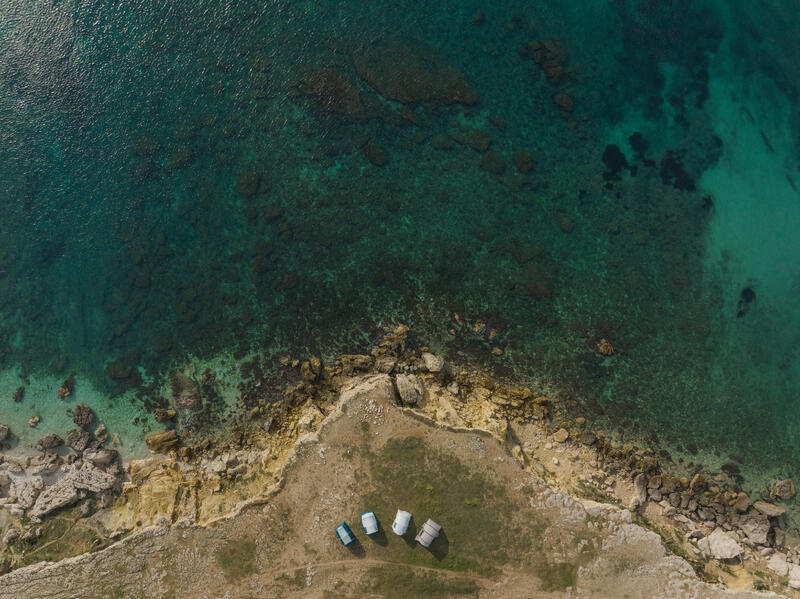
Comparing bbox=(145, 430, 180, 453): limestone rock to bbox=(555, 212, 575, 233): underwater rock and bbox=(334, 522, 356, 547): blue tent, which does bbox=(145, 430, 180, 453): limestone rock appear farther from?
bbox=(555, 212, 575, 233): underwater rock

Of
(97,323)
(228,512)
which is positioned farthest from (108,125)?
(228,512)

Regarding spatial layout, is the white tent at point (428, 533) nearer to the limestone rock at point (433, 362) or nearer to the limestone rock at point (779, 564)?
the limestone rock at point (433, 362)

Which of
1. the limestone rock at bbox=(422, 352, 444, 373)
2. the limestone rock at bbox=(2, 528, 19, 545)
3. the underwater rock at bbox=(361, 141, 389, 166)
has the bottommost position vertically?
the limestone rock at bbox=(2, 528, 19, 545)

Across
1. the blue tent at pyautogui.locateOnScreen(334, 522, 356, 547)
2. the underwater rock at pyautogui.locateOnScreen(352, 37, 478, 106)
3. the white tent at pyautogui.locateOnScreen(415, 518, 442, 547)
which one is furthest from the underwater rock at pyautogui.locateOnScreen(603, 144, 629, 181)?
the blue tent at pyautogui.locateOnScreen(334, 522, 356, 547)

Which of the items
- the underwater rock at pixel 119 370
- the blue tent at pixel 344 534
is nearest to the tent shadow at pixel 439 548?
the blue tent at pixel 344 534

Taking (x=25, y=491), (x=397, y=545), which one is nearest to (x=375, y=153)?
(x=397, y=545)

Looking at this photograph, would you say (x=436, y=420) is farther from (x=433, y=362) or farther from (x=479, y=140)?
(x=479, y=140)
